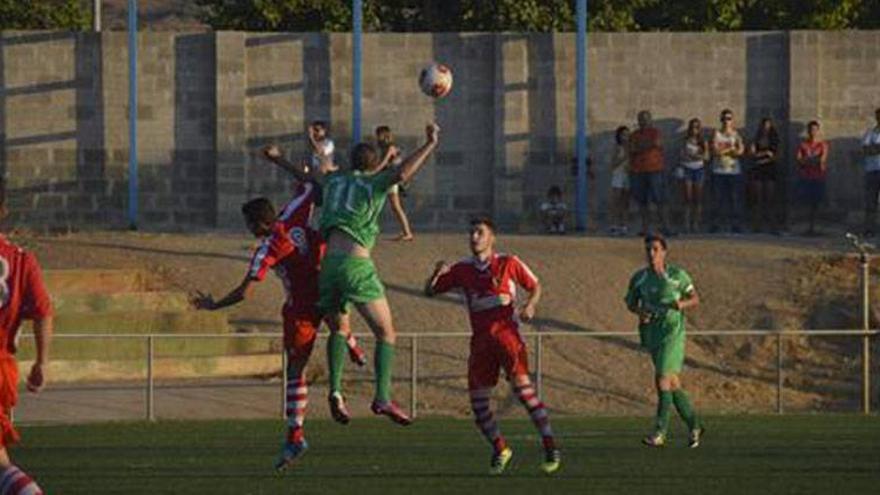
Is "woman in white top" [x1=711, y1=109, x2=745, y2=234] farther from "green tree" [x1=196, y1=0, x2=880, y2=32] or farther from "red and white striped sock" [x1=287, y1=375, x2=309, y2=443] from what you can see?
"red and white striped sock" [x1=287, y1=375, x2=309, y2=443]

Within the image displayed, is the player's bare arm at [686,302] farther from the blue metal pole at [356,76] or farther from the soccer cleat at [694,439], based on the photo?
the blue metal pole at [356,76]

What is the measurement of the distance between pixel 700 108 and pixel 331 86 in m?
5.16

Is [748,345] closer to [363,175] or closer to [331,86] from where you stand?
[331,86]

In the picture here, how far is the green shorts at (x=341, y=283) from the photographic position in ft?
65.4

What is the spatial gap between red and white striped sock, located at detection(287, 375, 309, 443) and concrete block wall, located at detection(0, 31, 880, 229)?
725 inches

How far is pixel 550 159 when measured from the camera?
38438mm

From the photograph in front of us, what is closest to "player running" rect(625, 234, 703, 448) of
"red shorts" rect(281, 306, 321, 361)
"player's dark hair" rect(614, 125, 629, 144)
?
"red shorts" rect(281, 306, 321, 361)

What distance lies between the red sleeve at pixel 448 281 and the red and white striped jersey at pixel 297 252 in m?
0.90

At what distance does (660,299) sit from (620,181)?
1390 centimetres

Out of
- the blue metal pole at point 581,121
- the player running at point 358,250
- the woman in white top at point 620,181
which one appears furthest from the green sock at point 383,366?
the blue metal pole at point 581,121

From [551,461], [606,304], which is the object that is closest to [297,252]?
[551,461]

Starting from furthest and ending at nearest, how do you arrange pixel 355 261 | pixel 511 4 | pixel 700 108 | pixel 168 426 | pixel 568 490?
pixel 511 4 < pixel 700 108 < pixel 168 426 < pixel 355 261 < pixel 568 490

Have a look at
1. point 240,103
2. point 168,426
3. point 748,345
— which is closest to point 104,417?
point 168,426

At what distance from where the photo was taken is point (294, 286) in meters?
20.1
